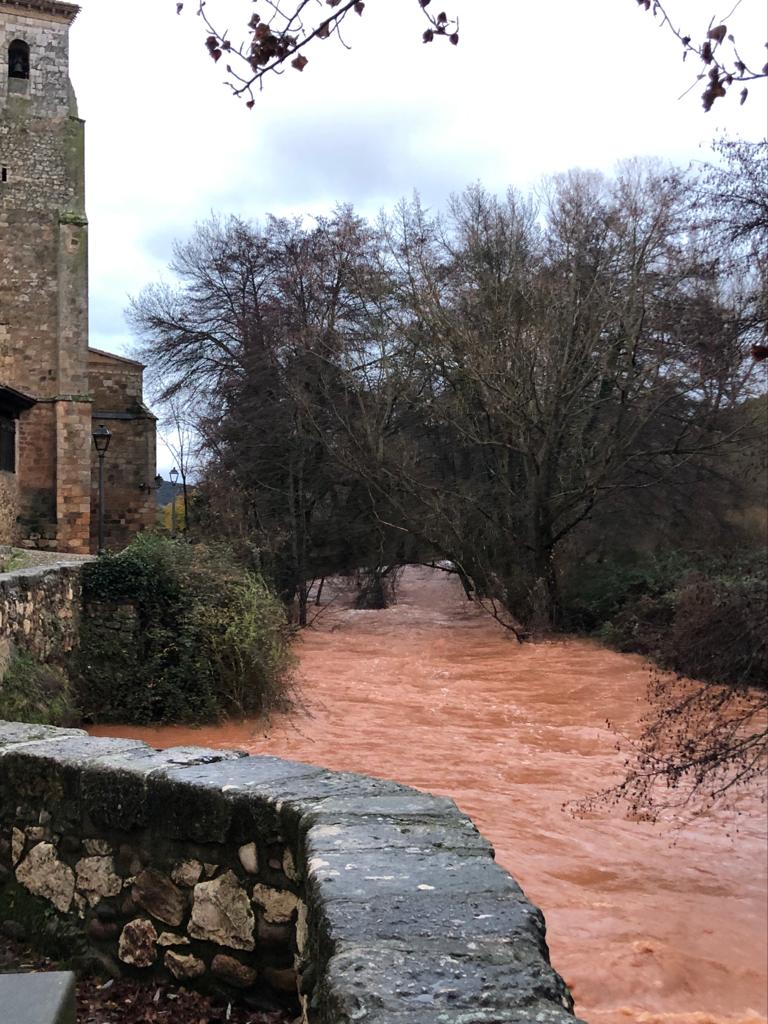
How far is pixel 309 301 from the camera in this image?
81.9 ft

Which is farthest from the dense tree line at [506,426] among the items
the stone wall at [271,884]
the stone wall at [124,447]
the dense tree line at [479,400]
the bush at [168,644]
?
the stone wall at [271,884]

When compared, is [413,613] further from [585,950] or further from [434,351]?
[585,950]

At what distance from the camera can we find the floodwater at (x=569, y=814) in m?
5.73

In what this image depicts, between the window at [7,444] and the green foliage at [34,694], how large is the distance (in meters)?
16.0

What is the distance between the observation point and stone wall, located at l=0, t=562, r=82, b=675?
7.50 meters

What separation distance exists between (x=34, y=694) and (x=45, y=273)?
20.4m

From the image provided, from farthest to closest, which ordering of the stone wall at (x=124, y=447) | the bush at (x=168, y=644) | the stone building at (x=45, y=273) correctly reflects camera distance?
the stone wall at (x=124, y=447) → the stone building at (x=45, y=273) → the bush at (x=168, y=644)

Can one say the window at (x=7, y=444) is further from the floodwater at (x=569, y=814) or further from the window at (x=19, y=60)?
the floodwater at (x=569, y=814)

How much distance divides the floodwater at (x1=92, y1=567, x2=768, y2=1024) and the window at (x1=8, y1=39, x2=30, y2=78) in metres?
19.4

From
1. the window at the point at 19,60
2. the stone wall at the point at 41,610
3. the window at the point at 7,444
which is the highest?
the window at the point at 19,60

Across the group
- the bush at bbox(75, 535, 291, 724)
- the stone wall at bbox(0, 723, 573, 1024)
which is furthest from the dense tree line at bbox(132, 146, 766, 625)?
the stone wall at bbox(0, 723, 573, 1024)

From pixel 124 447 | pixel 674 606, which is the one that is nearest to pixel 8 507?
pixel 124 447

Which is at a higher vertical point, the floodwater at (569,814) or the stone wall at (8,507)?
the stone wall at (8,507)

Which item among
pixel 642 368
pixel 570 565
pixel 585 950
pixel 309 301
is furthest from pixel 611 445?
pixel 585 950
